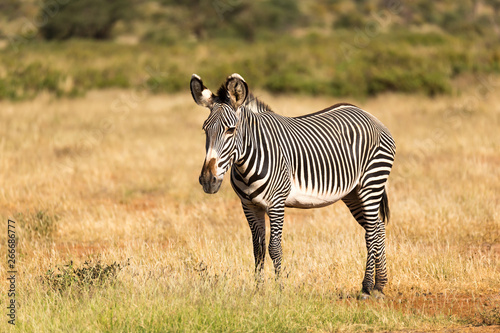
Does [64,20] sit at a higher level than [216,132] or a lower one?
higher

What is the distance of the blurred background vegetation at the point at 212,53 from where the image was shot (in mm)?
23719

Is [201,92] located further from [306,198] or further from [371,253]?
[371,253]

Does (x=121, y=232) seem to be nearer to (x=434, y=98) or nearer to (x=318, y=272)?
(x=318, y=272)

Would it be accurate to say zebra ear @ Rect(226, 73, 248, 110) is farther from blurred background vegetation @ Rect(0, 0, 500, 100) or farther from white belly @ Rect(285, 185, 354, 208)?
blurred background vegetation @ Rect(0, 0, 500, 100)

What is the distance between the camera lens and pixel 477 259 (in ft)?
22.4

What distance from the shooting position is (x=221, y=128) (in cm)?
497

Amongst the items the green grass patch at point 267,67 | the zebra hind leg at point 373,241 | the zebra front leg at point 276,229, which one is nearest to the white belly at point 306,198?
the zebra front leg at point 276,229

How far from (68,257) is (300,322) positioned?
3386mm

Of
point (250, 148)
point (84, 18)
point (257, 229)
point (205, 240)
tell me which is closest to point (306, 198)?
point (257, 229)

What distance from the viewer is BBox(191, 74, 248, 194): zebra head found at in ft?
15.9

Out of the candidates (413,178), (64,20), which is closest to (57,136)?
(413,178)

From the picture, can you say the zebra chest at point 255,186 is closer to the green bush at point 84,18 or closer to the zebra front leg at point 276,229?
the zebra front leg at point 276,229

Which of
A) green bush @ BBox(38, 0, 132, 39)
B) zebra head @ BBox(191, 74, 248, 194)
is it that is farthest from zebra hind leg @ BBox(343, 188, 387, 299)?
green bush @ BBox(38, 0, 132, 39)

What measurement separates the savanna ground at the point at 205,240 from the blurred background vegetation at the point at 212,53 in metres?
6.52
